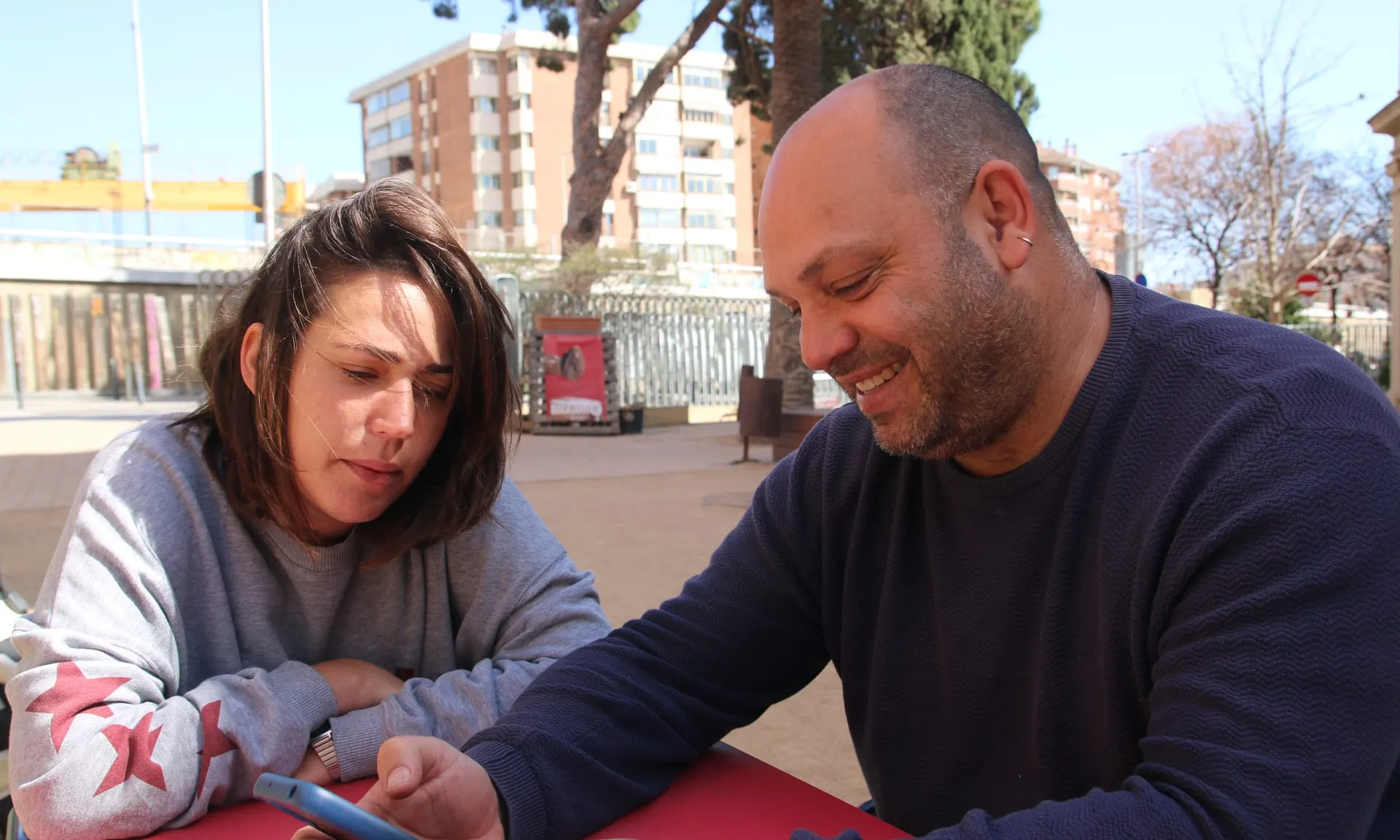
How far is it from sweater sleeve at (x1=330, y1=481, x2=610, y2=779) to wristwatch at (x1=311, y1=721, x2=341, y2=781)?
0.18 ft

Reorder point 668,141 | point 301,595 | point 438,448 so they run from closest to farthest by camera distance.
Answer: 1. point 301,595
2. point 438,448
3. point 668,141

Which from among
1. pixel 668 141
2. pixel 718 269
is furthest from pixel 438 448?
pixel 668 141

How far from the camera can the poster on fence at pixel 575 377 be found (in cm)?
1352

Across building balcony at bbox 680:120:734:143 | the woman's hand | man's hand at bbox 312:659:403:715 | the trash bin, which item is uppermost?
building balcony at bbox 680:120:734:143

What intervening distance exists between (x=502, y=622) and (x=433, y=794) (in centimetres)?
55

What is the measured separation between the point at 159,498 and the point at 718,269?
128 feet

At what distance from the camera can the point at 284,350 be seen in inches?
65.0

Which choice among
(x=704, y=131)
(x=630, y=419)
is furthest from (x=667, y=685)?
(x=704, y=131)

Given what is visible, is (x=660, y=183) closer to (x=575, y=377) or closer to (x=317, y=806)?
(x=575, y=377)

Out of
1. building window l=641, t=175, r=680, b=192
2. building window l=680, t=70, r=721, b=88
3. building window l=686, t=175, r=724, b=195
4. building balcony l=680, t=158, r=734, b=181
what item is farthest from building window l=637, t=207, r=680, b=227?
building window l=680, t=70, r=721, b=88

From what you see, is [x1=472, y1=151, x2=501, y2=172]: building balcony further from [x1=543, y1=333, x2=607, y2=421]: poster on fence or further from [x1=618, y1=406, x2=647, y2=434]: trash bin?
[x1=543, y1=333, x2=607, y2=421]: poster on fence

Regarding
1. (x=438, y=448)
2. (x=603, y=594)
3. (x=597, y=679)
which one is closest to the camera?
(x=597, y=679)

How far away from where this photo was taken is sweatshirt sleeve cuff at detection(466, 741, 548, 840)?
1.29m

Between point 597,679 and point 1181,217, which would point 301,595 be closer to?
point 597,679
